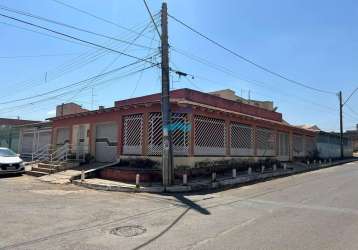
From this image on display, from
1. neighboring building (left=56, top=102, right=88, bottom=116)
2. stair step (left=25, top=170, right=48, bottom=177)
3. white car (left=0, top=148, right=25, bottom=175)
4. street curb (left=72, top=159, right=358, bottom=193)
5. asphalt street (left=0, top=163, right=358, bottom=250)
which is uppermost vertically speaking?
neighboring building (left=56, top=102, right=88, bottom=116)

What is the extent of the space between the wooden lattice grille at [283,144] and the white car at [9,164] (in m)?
20.1

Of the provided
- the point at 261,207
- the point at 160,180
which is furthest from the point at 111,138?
the point at 261,207

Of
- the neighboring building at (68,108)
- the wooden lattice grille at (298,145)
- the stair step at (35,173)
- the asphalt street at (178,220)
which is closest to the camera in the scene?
the asphalt street at (178,220)

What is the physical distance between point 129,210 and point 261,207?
397 centimetres

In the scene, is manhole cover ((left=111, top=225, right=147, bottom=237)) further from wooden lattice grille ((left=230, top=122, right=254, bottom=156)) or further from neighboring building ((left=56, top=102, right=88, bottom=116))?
neighboring building ((left=56, top=102, right=88, bottom=116))

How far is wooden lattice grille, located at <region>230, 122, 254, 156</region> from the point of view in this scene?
75.6 feet

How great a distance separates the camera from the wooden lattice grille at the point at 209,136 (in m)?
19.8

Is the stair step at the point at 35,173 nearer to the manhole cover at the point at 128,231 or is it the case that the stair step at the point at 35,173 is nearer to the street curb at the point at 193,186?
the street curb at the point at 193,186

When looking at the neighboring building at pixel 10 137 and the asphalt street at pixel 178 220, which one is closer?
the asphalt street at pixel 178 220

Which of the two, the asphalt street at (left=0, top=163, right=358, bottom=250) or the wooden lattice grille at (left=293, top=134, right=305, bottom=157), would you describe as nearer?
the asphalt street at (left=0, top=163, right=358, bottom=250)

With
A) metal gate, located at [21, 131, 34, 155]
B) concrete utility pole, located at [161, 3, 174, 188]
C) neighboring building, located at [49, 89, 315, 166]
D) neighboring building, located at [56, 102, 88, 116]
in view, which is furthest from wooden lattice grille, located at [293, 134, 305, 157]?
metal gate, located at [21, 131, 34, 155]

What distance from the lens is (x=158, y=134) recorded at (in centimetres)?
1920

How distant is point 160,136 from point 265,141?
11512 mm

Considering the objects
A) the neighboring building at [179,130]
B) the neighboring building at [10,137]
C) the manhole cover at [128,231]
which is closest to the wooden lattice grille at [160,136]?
the neighboring building at [179,130]
